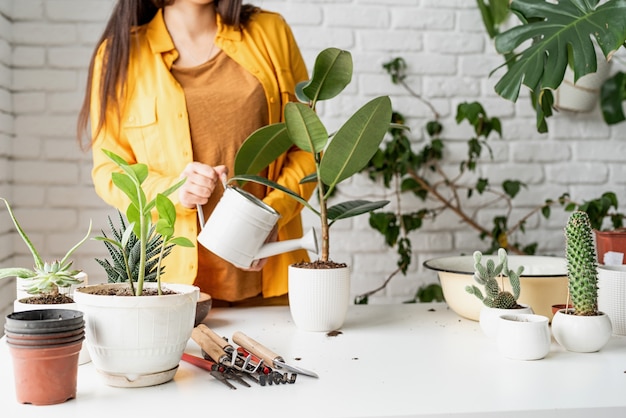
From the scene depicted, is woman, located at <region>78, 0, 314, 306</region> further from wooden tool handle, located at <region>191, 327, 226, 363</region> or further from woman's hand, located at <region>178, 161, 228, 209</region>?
wooden tool handle, located at <region>191, 327, 226, 363</region>

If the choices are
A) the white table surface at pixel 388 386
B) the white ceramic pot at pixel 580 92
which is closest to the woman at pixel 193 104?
the white table surface at pixel 388 386

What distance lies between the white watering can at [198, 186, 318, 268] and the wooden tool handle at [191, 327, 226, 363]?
0.63 feet

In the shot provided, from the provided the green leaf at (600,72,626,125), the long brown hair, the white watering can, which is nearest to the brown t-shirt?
the long brown hair

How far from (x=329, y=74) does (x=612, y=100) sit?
1.83m

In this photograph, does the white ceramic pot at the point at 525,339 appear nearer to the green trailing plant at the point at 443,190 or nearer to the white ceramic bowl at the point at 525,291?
the white ceramic bowl at the point at 525,291

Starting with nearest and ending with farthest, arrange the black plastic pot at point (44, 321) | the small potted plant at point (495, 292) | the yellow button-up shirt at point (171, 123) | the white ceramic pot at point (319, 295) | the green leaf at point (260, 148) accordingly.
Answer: the black plastic pot at point (44, 321) < the small potted plant at point (495, 292) < the white ceramic pot at point (319, 295) < the green leaf at point (260, 148) < the yellow button-up shirt at point (171, 123)

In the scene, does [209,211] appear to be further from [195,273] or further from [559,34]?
[559,34]

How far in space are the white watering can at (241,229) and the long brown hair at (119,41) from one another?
1.77 feet

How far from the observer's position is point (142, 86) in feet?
5.58

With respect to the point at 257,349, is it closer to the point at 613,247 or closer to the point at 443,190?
the point at 613,247

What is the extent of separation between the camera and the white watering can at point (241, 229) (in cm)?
125

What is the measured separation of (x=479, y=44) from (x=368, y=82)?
1.58 feet

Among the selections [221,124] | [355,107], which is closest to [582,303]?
[221,124]

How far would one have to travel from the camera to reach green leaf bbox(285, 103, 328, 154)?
122 centimetres
